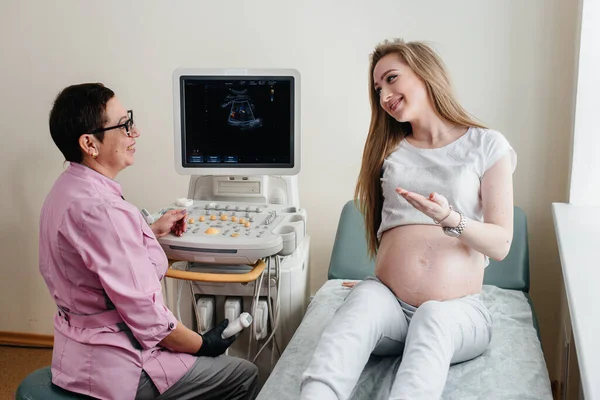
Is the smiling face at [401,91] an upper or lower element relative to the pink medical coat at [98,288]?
upper

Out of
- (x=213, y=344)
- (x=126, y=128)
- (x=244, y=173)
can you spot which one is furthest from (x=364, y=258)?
(x=126, y=128)

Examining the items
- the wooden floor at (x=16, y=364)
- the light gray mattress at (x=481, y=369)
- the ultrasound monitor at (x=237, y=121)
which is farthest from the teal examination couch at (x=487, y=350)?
the wooden floor at (x=16, y=364)

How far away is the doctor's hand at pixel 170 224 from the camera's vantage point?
203 centimetres

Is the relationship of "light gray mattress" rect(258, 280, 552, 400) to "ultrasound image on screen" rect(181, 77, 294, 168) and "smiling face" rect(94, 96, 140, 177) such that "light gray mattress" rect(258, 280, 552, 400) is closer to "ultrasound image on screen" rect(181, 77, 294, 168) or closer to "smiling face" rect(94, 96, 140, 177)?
"ultrasound image on screen" rect(181, 77, 294, 168)

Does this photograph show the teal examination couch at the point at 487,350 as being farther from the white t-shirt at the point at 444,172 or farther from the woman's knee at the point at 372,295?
the white t-shirt at the point at 444,172

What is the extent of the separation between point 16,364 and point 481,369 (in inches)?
80.2

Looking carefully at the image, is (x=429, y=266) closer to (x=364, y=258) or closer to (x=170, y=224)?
(x=364, y=258)

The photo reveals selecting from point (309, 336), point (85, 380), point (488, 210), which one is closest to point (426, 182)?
point (488, 210)

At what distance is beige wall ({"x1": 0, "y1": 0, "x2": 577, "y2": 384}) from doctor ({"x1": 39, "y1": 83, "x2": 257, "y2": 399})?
3.33ft

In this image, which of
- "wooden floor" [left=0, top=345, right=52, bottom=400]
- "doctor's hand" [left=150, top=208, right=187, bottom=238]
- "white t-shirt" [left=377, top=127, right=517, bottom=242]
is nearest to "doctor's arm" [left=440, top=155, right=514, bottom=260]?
"white t-shirt" [left=377, top=127, right=517, bottom=242]

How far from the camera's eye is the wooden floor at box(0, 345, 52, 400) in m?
2.70

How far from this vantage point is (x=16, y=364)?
2920 mm

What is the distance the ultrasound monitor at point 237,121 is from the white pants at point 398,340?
→ 591 millimetres

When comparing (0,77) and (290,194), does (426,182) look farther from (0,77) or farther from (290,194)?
(0,77)
